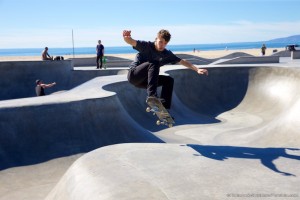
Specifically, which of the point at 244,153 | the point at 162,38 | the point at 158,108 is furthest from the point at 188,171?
the point at 162,38

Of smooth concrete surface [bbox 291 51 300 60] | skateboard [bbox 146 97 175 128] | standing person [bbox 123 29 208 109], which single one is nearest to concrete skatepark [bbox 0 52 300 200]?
skateboard [bbox 146 97 175 128]

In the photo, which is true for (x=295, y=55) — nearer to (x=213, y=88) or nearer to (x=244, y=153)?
(x=213, y=88)

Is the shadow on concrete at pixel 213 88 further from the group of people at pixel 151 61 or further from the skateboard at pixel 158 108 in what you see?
the group of people at pixel 151 61

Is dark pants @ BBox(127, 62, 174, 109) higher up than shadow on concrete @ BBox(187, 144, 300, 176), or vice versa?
dark pants @ BBox(127, 62, 174, 109)

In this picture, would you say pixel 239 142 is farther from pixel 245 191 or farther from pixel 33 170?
pixel 245 191

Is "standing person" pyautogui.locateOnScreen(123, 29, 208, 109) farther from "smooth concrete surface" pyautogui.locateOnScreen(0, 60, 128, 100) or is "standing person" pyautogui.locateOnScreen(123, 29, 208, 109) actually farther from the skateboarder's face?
"smooth concrete surface" pyautogui.locateOnScreen(0, 60, 128, 100)

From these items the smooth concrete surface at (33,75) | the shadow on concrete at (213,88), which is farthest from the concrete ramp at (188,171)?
the smooth concrete surface at (33,75)

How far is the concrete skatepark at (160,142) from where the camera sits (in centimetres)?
464

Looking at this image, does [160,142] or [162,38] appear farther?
[160,142]

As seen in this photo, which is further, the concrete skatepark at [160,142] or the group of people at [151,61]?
the group of people at [151,61]

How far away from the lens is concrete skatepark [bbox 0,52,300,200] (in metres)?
4.64

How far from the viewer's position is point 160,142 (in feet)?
36.5

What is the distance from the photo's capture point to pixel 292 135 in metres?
10.7

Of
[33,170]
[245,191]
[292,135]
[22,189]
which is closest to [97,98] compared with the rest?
[33,170]
